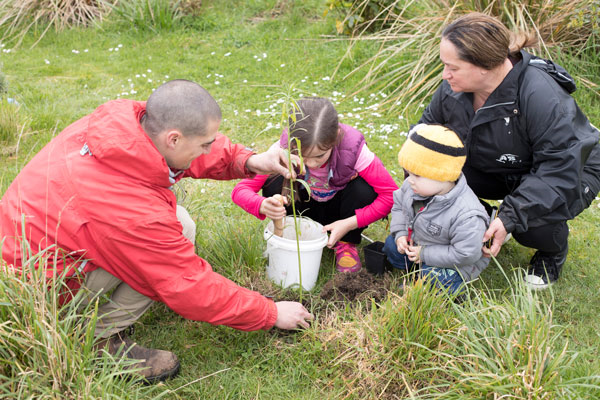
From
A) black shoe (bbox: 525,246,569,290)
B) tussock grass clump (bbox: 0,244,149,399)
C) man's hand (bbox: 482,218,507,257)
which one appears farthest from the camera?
black shoe (bbox: 525,246,569,290)

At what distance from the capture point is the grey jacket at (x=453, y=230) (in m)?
2.84

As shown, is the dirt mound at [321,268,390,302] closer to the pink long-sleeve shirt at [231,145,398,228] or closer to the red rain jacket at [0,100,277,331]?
the pink long-sleeve shirt at [231,145,398,228]

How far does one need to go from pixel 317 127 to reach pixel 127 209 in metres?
1.09

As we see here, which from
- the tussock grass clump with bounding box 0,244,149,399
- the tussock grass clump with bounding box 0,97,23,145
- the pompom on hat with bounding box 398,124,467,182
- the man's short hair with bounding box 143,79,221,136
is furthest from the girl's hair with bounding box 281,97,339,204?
the tussock grass clump with bounding box 0,97,23,145

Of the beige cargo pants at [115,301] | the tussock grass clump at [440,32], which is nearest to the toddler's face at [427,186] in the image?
the beige cargo pants at [115,301]

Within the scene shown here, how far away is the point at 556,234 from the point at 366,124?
234 cm

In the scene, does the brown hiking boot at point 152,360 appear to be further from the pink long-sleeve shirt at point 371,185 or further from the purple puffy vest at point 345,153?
the purple puffy vest at point 345,153

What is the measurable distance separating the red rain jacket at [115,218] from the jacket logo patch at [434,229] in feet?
3.41

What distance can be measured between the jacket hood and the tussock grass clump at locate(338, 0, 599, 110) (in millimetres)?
3344

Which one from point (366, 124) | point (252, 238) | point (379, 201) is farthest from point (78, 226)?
point (366, 124)

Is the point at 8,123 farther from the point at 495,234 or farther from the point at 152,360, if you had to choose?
the point at 495,234

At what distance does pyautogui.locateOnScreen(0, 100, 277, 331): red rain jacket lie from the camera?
2252mm

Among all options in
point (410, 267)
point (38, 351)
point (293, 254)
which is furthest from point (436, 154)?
point (38, 351)

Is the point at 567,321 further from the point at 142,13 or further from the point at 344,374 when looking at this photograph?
the point at 142,13
